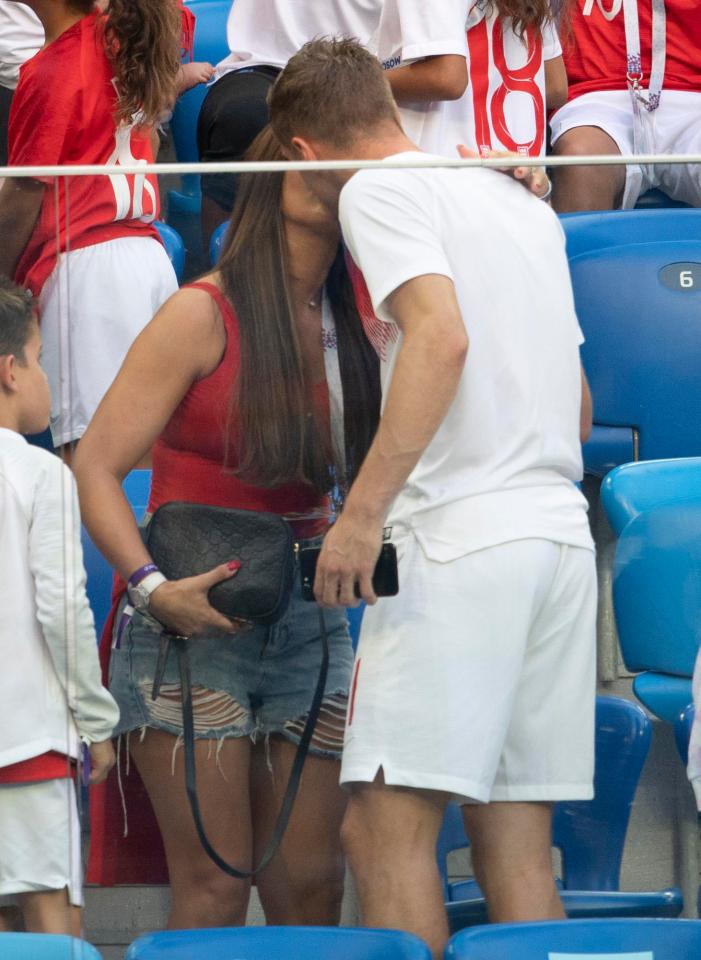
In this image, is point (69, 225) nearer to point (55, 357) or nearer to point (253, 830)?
point (55, 357)

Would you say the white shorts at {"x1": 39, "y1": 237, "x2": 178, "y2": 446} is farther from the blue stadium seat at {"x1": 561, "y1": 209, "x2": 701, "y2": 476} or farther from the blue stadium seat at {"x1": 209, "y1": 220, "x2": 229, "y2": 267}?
the blue stadium seat at {"x1": 561, "y1": 209, "x2": 701, "y2": 476}

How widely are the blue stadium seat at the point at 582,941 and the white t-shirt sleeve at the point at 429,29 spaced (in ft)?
5.05

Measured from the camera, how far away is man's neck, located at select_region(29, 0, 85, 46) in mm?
2607

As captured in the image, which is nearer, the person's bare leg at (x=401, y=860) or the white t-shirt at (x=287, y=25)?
the person's bare leg at (x=401, y=860)

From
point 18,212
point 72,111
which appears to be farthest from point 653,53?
point 18,212

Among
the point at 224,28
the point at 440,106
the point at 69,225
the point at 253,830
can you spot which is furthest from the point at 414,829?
the point at 224,28

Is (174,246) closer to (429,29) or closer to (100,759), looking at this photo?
(100,759)

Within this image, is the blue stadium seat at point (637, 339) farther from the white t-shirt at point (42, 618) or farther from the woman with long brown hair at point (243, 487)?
the white t-shirt at point (42, 618)

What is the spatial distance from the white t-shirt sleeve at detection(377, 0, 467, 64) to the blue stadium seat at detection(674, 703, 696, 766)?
4.20 ft

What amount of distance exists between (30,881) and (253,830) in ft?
0.83

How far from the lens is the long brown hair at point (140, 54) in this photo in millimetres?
2543

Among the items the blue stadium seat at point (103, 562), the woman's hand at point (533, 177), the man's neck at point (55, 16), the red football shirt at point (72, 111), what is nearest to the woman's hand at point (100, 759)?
the blue stadium seat at point (103, 562)

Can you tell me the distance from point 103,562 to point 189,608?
110mm

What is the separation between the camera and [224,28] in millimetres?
4062
